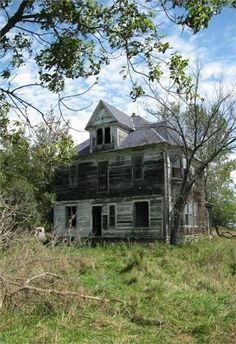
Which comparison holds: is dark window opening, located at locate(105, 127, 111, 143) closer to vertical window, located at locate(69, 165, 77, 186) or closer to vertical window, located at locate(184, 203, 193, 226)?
vertical window, located at locate(69, 165, 77, 186)

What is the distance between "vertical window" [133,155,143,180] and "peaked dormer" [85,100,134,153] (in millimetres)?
1812

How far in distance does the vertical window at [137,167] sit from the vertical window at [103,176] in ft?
8.49

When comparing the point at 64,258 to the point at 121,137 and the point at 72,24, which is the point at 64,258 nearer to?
the point at 72,24

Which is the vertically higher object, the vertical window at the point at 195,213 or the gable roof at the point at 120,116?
the gable roof at the point at 120,116

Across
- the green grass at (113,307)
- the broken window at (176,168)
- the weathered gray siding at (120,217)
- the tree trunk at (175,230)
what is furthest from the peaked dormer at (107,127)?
the green grass at (113,307)

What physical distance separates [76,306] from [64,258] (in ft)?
8.29

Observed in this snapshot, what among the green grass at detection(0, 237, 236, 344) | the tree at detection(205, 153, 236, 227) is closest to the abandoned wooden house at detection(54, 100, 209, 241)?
the tree at detection(205, 153, 236, 227)

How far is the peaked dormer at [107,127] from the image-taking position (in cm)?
3088

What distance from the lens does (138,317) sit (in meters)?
8.38

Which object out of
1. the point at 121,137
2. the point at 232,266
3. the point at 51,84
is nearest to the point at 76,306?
the point at 51,84

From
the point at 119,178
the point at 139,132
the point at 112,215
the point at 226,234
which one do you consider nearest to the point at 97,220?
the point at 112,215

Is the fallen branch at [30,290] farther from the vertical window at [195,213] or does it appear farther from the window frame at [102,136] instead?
the vertical window at [195,213]

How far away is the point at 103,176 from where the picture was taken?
104 feet

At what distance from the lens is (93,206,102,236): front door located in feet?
106
